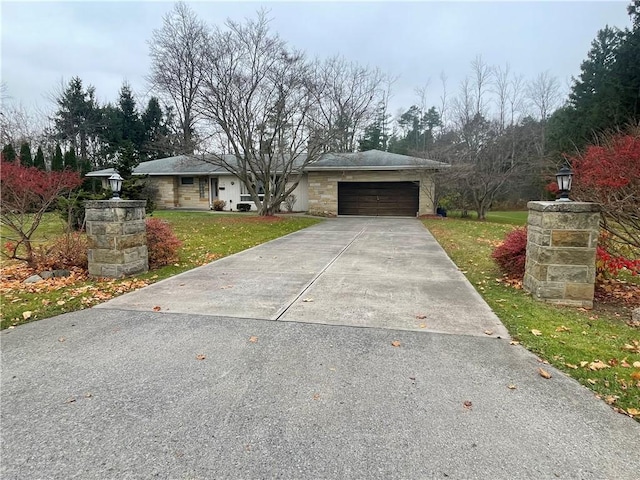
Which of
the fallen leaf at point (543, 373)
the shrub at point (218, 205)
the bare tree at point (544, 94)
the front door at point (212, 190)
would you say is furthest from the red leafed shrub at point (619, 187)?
the bare tree at point (544, 94)

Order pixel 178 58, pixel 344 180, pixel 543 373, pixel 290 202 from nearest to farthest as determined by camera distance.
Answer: pixel 543 373, pixel 178 58, pixel 344 180, pixel 290 202

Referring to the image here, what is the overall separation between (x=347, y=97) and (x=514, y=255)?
1357cm

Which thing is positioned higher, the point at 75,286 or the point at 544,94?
the point at 544,94

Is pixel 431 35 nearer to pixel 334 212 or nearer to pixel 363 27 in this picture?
pixel 363 27

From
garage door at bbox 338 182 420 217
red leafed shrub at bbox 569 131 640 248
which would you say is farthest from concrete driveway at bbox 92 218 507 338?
garage door at bbox 338 182 420 217

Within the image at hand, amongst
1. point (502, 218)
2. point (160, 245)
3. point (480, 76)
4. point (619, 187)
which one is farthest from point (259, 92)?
point (480, 76)

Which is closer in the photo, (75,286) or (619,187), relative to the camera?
(619,187)

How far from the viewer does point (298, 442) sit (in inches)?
75.8

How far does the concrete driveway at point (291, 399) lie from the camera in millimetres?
1782

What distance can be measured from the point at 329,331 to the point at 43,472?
2.31 meters

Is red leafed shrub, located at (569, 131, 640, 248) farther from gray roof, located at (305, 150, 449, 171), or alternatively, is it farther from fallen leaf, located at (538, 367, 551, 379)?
gray roof, located at (305, 150, 449, 171)

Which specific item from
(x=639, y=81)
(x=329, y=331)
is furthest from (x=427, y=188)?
(x=329, y=331)

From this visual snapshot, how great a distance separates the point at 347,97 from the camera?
674 inches

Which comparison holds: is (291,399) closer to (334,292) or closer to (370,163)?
(334,292)
